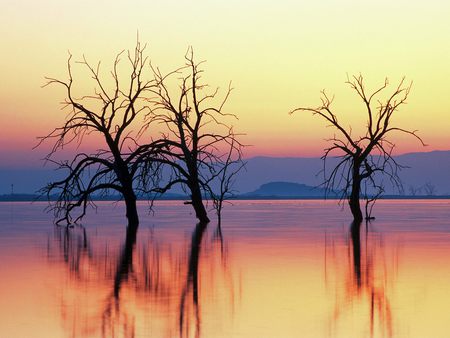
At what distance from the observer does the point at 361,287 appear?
12.7 m

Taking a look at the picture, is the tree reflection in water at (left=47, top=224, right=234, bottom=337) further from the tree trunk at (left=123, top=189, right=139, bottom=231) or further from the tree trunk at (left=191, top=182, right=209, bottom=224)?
the tree trunk at (left=191, top=182, right=209, bottom=224)

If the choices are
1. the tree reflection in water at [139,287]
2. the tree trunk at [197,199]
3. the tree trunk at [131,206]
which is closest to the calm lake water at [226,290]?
the tree reflection in water at [139,287]

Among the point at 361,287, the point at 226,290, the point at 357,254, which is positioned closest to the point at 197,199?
the point at 357,254

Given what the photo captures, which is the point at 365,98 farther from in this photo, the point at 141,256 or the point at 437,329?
the point at 437,329

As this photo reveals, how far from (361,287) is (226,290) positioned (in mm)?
1921

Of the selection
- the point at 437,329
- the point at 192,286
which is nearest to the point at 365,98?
the point at 192,286

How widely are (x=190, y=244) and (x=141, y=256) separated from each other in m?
4.24

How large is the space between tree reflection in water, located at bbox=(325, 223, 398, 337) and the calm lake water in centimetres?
2

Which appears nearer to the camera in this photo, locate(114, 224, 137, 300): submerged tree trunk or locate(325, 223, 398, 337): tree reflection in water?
locate(325, 223, 398, 337): tree reflection in water

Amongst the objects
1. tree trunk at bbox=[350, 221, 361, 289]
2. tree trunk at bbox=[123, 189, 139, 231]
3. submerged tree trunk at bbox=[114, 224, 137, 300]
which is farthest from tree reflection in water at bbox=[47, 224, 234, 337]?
tree trunk at bbox=[123, 189, 139, 231]

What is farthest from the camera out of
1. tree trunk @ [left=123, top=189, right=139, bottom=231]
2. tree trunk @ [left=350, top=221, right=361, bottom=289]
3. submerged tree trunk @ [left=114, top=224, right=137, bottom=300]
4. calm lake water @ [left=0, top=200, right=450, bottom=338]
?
tree trunk @ [left=123, top=189, right=139, bottom=231]

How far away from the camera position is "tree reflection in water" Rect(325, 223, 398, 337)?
930cm

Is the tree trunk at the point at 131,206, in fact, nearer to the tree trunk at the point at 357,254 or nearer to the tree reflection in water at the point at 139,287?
the tree trunk at the point at 357,254

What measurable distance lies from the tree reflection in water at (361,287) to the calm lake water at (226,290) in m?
0.02
